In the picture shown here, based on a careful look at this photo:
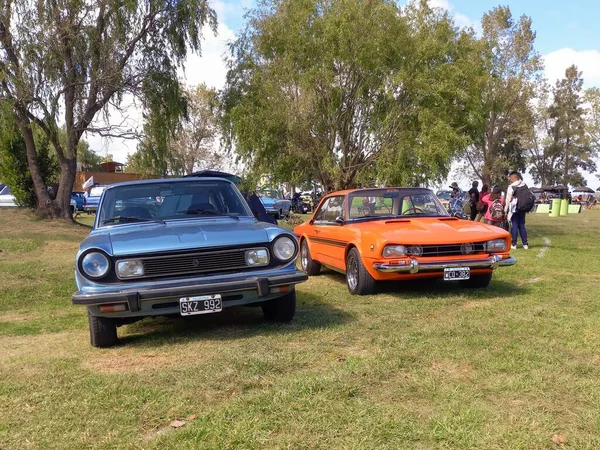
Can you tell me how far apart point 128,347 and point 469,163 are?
45917 millimetres

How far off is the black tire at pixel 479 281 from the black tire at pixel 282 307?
9.21 ft

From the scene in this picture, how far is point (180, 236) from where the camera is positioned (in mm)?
5043

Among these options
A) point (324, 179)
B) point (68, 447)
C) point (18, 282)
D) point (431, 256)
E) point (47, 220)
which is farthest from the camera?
point (47, 220)

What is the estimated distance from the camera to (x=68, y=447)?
9.96 ft

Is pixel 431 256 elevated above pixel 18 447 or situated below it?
above

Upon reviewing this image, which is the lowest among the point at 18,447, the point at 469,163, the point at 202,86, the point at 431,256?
the point at 18,447

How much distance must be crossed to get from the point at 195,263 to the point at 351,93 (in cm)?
1282

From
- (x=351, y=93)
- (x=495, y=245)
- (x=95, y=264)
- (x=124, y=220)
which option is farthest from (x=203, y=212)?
(x=351, y=93)

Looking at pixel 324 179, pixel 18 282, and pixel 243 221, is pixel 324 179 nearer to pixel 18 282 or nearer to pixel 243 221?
pixel 18 282

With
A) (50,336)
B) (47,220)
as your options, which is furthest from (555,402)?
(47,220)

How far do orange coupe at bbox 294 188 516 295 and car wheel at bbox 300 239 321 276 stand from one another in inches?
23.7

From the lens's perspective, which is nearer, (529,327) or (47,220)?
(529,327)

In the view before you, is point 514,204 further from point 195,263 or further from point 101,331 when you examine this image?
point 101,331

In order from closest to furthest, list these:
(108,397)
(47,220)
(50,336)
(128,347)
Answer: (108,397) → (128,347) → (50,336) → (47,220)
